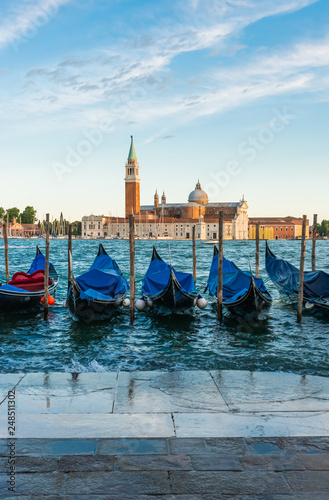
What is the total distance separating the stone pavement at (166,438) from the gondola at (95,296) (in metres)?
4.30

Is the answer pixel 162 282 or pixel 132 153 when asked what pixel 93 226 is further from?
pixel 162 282

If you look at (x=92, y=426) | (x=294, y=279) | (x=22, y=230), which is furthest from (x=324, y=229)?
(x=92, y=426)

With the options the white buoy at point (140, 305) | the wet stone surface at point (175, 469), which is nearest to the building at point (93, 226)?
the white buoy at point (140, 305)

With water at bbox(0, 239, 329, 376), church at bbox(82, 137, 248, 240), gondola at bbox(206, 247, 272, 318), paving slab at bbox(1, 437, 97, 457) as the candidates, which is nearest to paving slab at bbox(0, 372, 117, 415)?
paving slab at bbox(1, 437, 97, 457)

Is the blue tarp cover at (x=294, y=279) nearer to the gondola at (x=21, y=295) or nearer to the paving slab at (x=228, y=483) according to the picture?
the gondola at (x=21, y=295)

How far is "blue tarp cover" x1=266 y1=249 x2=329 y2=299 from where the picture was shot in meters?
9.59

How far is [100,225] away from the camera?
90.2 meters

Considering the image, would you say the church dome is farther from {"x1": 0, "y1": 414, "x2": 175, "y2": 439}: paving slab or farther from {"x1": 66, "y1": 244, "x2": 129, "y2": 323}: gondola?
{"x1": 0, "y1": 414, "x2": 175, "y2": 439}: paving slab

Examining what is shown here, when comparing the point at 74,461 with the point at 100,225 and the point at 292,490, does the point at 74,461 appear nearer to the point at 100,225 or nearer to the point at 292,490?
the point at 292,490

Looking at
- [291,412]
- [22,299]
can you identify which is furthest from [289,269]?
[291,412]

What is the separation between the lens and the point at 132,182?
84.1 meters

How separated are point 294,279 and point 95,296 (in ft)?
15.3

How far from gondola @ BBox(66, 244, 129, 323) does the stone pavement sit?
4.30m

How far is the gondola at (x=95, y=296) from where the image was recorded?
841cm
